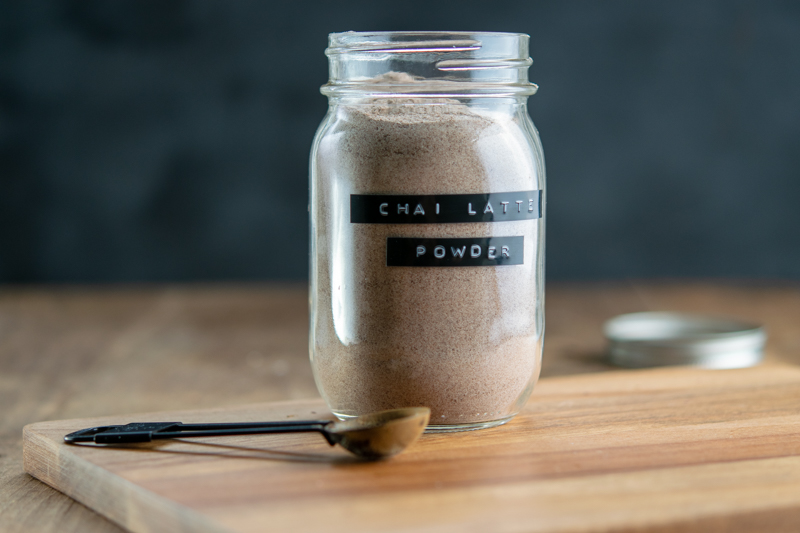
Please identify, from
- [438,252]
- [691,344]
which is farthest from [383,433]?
[691,344]

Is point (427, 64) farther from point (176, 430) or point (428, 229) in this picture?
point (176, 430)

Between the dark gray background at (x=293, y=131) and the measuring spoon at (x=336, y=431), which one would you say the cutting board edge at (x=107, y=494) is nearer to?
the measuring spoon at (x=336, y=431)

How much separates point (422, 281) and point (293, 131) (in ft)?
5.23

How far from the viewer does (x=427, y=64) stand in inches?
28.6

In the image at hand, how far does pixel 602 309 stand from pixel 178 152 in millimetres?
1121

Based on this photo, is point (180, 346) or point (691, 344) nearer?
point (691, 344)

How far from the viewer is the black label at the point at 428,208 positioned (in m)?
0.70

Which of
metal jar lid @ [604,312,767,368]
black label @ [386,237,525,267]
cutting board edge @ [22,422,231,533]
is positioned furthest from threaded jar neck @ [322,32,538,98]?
metal jar lid @ [604,312,767,368]

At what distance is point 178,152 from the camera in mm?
2213

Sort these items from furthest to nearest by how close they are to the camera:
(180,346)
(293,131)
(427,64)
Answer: (293,131), (180,346), (427,64)

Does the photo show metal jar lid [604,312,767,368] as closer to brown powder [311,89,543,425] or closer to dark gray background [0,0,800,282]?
brown powder [311,89,543,425]

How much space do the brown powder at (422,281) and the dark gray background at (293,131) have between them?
153 cm

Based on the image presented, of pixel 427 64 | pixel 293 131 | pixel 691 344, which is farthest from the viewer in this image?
pixel 293 131

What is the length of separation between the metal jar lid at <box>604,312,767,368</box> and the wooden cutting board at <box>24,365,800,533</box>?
29cm
